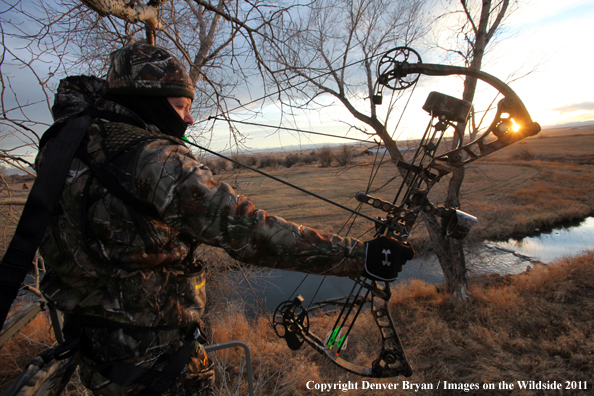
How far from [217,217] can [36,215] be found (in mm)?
753

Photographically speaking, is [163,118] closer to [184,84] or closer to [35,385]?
[184,84]

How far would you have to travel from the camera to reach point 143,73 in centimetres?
147

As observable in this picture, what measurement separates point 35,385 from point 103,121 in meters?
1.34

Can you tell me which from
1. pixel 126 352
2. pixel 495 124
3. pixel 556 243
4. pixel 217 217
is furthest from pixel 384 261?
pixel 556 243

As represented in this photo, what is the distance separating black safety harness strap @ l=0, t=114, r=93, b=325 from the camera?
1.15m

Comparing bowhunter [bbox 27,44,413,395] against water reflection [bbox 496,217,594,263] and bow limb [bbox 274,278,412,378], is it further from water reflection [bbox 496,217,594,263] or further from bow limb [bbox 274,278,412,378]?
water reflection [bbox 496,217,594,263]

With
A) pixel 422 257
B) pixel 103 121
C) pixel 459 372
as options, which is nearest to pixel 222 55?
pixel 103 121

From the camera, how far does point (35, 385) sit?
138 cm

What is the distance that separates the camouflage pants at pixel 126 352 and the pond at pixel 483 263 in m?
9.77

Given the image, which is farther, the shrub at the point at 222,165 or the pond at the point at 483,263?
the pond at the point at 483,263

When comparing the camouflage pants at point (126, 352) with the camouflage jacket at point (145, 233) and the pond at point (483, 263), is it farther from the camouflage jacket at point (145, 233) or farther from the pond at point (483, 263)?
the pond at point (483, 263)

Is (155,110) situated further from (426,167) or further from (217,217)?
(426,167)

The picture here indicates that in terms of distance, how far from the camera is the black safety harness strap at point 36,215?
1152 mm

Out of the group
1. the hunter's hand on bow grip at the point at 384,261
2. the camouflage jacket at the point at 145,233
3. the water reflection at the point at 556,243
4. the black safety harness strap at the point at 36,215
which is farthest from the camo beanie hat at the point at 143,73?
the water reflection at the point at 556,243
